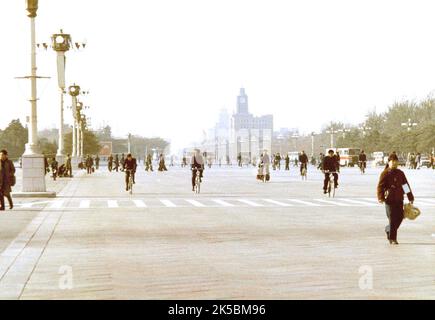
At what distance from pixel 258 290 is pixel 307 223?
9.76 metres

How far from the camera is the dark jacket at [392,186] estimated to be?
587 inches

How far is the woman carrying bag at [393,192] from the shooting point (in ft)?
48.6

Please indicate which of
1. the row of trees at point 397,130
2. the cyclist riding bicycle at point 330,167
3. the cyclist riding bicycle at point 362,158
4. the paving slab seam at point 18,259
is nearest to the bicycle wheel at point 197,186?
the cyclist riding bicycle at point 330,167

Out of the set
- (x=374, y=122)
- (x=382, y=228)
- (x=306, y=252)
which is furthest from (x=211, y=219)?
(x=374, y=122)

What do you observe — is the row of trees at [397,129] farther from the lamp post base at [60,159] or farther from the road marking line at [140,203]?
the road marking line at [140,203]

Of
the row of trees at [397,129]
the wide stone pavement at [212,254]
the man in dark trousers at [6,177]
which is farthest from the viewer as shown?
the row of trees at [397,129]

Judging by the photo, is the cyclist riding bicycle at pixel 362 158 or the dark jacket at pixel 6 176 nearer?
the dark jacket at pixel 6 176

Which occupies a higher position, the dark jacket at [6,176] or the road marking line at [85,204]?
the dark jacket at [6,176]

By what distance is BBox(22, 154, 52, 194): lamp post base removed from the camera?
3080 centimetres

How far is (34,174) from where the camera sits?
102 feet

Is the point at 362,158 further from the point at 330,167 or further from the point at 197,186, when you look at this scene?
the point at 330,167

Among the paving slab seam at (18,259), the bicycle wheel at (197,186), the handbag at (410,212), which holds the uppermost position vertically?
the handbag at (410,212)

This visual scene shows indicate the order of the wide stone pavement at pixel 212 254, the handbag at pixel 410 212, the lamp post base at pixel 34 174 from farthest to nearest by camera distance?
→ the lamp post base at pixel 34 174, the handbag at pixel 410 212, the wide stone pavement at pixel 212 254
